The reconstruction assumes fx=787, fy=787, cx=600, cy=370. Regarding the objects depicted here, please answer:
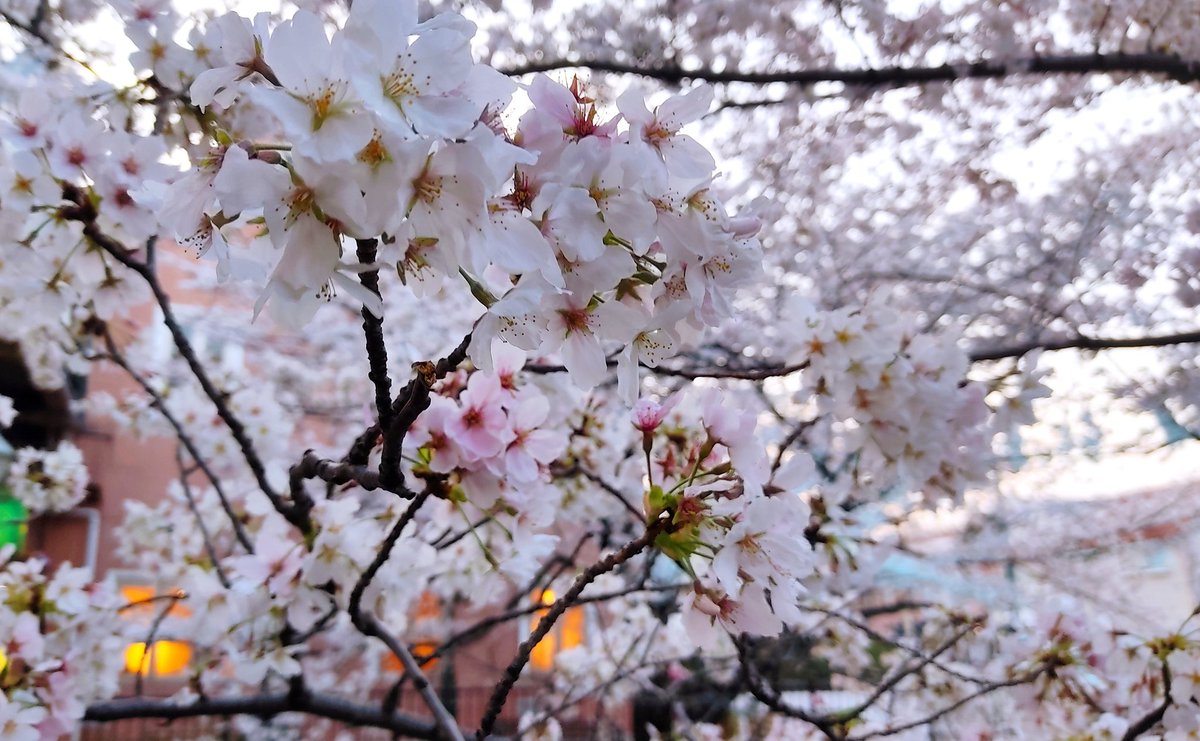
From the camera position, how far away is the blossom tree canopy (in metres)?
0.59

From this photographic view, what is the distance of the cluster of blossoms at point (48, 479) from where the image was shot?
2.55 m

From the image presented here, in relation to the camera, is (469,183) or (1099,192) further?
(1099,192)

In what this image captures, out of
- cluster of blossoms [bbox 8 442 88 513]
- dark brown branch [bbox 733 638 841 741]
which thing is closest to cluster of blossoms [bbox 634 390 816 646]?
dark brown branch [bbox 733 638 841 741]

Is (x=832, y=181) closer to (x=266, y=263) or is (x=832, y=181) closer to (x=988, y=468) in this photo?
(x=988, y=468)

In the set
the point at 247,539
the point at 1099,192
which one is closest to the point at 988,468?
the point at 247,539

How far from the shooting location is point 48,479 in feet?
8.41

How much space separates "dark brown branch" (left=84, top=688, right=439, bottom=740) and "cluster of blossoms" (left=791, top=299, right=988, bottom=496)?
3.37 ft

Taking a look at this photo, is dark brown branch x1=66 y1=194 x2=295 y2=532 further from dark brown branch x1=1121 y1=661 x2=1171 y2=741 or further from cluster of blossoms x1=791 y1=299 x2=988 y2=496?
dark brown branch x1=1121 y1=661 x2=1171 y2=741

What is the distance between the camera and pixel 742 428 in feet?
3.01

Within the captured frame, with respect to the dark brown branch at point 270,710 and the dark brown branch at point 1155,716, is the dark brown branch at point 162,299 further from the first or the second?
the dark brown branch at point 1155,716

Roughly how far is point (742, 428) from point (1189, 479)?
8829 millimetres

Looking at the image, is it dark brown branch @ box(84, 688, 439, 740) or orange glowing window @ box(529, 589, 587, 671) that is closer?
dark brown branch @ box(84, 688, 439, 740)

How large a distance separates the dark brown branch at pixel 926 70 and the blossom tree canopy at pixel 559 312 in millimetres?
11

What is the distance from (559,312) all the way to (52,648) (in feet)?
5.07
